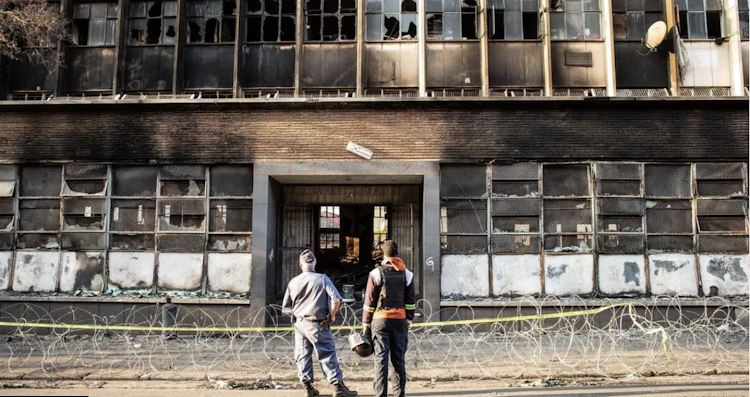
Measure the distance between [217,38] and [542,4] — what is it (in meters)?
8.48

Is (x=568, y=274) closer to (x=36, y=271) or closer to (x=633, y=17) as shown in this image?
(x=633, y=17)

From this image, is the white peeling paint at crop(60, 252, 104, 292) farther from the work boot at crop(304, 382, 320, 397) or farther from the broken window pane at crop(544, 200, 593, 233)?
the broken window pane at crop(544, 200, 593, 233)

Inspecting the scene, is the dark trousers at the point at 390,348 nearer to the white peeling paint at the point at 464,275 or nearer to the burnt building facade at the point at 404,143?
the burnt building facade at the point at 404,143

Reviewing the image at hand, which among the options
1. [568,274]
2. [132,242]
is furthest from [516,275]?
[132,242]

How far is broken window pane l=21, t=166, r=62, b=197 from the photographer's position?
553 inches

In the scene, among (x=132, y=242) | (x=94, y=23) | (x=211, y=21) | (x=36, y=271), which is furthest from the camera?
(x=94, y=23)

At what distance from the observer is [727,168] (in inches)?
535

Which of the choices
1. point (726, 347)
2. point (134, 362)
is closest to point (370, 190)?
point (134, 362)

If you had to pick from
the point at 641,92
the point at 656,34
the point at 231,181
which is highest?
the point at 656,34

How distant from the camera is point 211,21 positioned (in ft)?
48.4

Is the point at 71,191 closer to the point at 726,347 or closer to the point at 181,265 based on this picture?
the point at 181,265

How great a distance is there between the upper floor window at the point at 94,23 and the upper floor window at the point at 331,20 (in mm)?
5258

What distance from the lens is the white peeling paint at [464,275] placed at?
13359 millimetres

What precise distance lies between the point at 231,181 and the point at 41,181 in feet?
16.0
